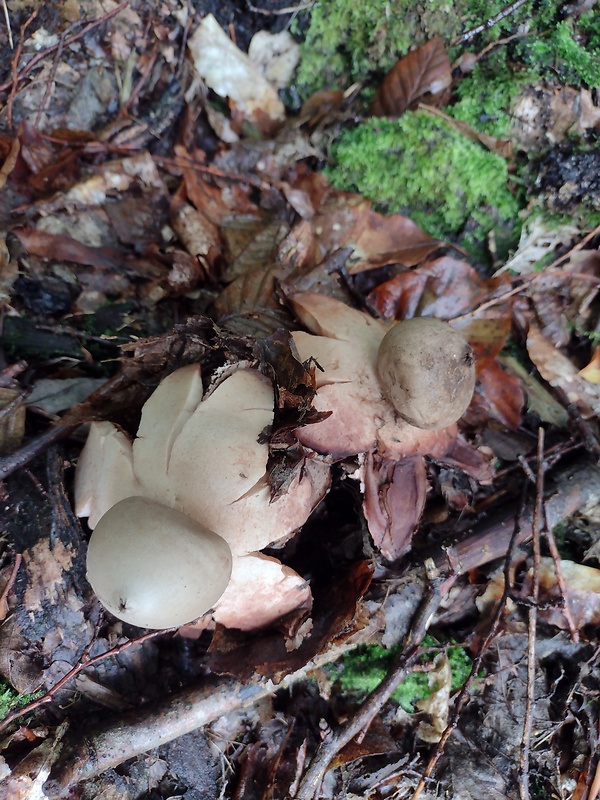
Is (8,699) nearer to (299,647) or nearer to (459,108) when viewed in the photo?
(299,647)

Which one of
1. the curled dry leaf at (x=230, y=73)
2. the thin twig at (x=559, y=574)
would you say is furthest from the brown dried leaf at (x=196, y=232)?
the thin twig at (x=559, y=574)

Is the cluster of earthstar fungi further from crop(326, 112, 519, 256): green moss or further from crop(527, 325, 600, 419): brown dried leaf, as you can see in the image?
crop(326, 112, 519, 256): green moss

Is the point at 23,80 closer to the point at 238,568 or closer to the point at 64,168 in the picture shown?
the point at 64,168

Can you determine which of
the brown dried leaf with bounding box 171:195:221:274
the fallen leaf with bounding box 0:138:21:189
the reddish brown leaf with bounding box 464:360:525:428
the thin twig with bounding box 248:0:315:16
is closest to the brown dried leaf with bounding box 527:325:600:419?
the reddish brown leaf with bounding box 464:360:525:428

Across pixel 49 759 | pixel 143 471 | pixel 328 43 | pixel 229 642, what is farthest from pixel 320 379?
pixel 328 43

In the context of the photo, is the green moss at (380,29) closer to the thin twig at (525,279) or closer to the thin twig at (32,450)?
the thin twig at (525,279)
